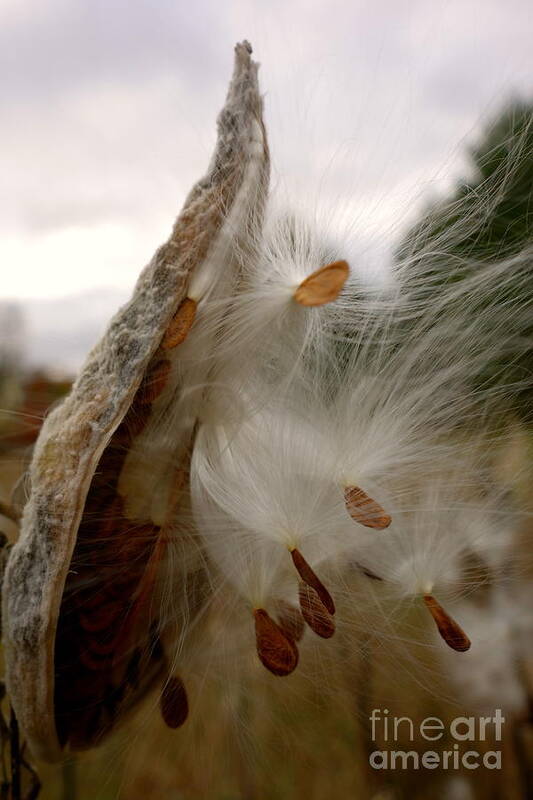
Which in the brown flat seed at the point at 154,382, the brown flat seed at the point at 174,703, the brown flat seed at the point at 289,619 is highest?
the brown flat seed at the point at 154,382

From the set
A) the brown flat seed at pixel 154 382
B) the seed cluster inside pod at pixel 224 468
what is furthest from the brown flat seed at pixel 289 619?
the brown flat seed at pixel 154 382

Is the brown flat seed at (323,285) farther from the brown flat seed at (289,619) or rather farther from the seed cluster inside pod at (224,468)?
the brown flat seed at (289,619)

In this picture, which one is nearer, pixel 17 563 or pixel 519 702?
pixel 17 563

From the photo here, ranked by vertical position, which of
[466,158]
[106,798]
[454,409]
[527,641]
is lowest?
[106,798]

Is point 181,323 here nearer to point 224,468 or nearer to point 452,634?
point 224,468

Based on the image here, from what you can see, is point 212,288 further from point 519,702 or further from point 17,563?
point 519,702

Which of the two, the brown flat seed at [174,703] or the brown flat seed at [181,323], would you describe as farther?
the brown flat seed at [174,703]

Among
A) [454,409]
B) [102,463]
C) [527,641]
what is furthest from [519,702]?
[102,463]
